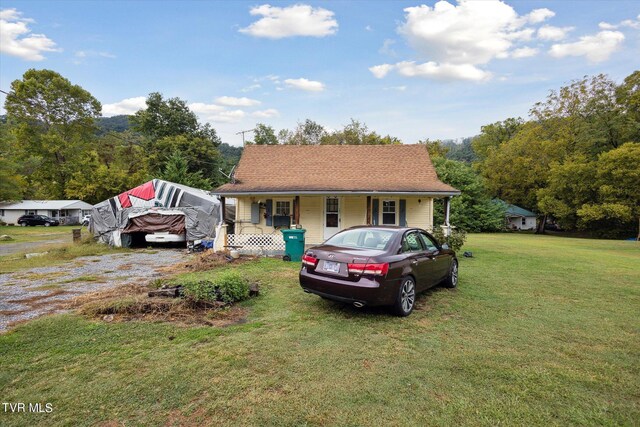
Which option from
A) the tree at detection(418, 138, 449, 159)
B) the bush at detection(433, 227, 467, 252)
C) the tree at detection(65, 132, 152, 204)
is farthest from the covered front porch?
the tree at detection(418, 138, 449, 159)

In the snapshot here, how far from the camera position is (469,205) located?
100 feet

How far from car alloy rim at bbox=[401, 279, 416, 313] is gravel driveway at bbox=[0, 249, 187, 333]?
5965 millimetres

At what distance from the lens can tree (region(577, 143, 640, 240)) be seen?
2581 cm

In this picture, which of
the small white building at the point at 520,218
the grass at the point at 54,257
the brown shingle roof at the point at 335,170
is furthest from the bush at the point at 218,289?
the small white building at the point at 520,218

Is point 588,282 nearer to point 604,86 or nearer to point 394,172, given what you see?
point 394,172

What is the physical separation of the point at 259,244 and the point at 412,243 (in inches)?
304

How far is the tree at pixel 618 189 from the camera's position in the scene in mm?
25812

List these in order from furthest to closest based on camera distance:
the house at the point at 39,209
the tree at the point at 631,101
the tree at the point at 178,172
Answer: the house at the point at 39,209 → the tree at the point at 631,101 → the tree at the point at 178,172

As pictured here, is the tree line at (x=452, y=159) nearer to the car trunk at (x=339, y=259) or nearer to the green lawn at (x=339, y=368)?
the green lawn at (x=339, y=368)

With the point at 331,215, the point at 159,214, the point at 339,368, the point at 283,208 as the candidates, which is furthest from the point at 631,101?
the point at 159,214

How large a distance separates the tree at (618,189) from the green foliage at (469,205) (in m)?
7.21

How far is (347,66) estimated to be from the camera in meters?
17.7

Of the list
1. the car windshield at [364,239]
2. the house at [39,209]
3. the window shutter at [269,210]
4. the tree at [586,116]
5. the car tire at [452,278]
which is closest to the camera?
the car windshield at [364,239]

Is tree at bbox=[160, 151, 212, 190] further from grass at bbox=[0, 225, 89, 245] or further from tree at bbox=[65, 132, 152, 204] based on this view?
tree at bbox=[65, 132, 152, 204]
